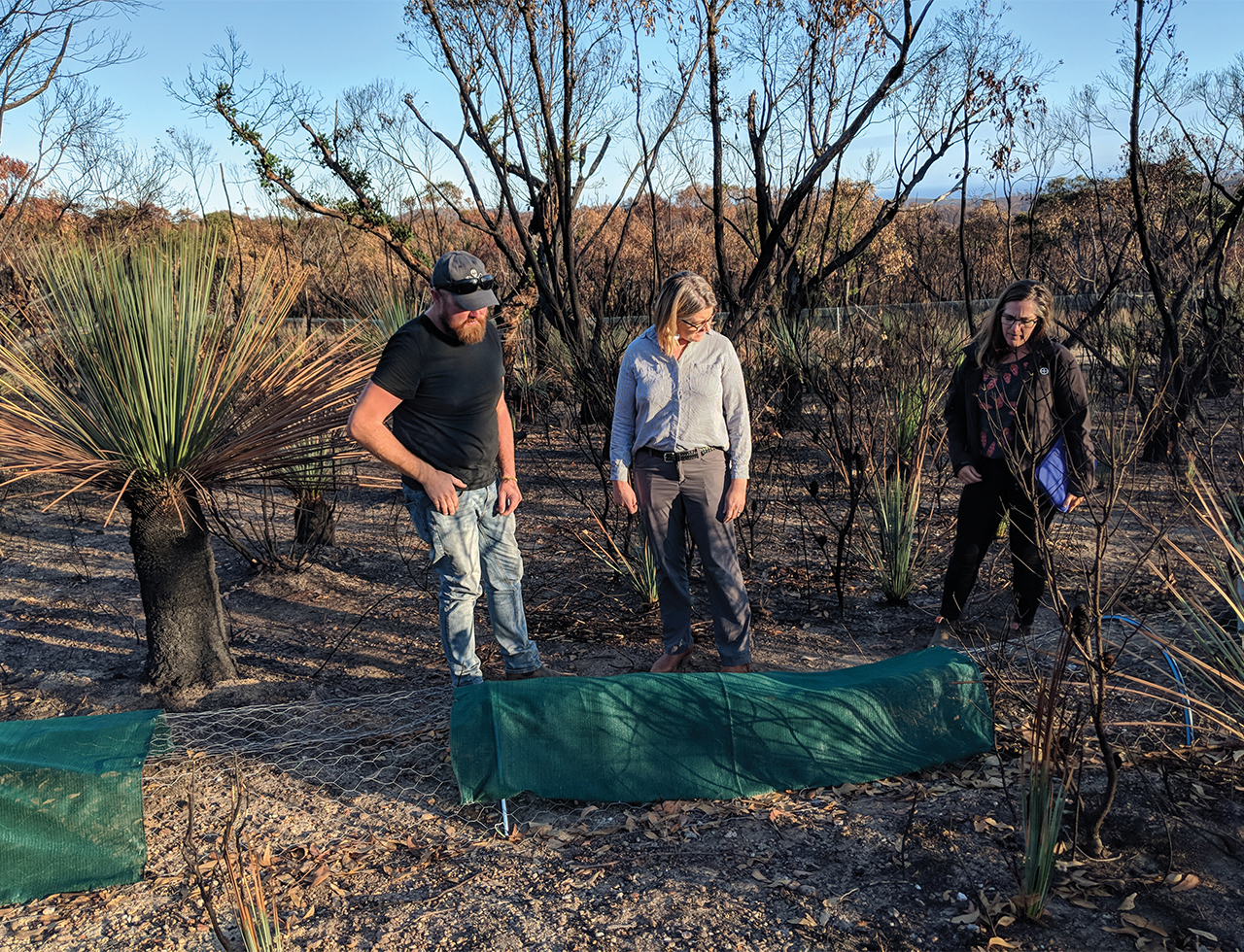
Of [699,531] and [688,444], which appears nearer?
[688,444]

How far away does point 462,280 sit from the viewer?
2.80 m

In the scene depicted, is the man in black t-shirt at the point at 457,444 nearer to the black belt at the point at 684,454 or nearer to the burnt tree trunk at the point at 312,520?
the black belt at the point at 684,454

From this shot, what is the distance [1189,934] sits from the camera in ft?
6.44

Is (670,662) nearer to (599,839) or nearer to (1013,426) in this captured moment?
(599,839)

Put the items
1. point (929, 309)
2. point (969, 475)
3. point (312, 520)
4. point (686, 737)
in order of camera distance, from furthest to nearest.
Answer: point (929, 309)
point (312, 520)
point (969, 475)
point (686, 737)

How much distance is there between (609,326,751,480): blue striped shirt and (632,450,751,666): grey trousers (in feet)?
0.25

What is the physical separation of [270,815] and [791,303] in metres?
6.78

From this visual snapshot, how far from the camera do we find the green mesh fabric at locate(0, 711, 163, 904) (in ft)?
7.71

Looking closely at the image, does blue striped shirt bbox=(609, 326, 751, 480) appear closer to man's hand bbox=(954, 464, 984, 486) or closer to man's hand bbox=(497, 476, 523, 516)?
man's hand bbox=(497, 476, 523, 516)

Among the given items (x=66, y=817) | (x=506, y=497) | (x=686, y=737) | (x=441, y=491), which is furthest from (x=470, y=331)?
(x=66, y=817)

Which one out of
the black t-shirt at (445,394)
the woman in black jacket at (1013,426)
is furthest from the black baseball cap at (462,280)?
the woman in black jacket at (1013,426)

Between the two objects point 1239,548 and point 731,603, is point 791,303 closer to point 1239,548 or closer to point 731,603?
point 731,603

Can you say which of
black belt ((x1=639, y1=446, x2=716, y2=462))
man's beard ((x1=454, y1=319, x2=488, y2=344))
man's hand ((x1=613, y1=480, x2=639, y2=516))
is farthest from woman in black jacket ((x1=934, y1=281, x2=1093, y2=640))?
man's beard ((x1=454, y1=319, x2=488, y2=344))

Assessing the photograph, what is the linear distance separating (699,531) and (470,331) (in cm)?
111
